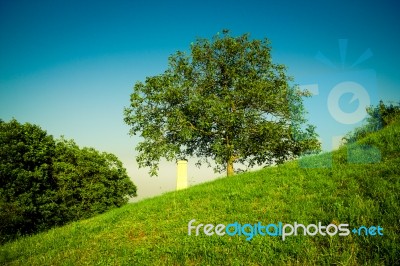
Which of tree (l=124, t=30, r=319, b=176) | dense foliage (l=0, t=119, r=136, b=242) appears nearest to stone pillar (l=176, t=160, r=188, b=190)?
tree (l=124, t=30, r=319, b=176)

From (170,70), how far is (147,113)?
4.84 meters

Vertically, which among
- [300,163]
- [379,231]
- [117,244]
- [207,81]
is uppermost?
[207,81]

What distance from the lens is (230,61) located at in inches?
1054

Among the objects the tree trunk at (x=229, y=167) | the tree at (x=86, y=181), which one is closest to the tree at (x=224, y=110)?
the tree trunk at (x=229, y=167)

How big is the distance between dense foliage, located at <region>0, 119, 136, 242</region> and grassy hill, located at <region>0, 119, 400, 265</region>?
14.9 m

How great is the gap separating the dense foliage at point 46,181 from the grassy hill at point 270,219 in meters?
14.9

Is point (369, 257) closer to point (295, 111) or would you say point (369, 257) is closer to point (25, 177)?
point (295, 111)

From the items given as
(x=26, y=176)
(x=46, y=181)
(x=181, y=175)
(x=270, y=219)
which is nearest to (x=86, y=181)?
(x=46, y=181)

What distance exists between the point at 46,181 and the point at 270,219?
85.6 feet

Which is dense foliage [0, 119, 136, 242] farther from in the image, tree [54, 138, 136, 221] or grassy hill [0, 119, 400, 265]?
grassy hill [0, 119, 400, 265]

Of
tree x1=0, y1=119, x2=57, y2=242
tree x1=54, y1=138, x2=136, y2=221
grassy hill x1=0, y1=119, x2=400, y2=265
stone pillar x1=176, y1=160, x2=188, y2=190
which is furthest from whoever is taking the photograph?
tree x1=54, y1=138, x2=136, y2=221

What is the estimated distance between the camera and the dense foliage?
25.0m

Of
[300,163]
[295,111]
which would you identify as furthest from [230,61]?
[300,163]

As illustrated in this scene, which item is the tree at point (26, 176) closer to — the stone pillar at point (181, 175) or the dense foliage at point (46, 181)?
the dense foliage at point (46, 181)
